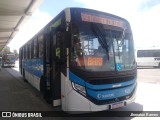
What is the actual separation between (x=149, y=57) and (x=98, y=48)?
27531 millimetres

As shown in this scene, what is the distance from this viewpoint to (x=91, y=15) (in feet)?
21.5

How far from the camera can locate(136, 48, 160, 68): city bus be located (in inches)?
1251

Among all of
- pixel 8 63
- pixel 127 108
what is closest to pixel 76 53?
pixel 127 108

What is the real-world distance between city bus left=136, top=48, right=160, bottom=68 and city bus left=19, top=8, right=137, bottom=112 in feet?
85.3

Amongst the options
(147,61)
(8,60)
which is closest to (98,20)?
(147,61)

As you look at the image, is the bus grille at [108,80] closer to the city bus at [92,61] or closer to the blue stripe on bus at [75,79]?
the city bus at [92,61]

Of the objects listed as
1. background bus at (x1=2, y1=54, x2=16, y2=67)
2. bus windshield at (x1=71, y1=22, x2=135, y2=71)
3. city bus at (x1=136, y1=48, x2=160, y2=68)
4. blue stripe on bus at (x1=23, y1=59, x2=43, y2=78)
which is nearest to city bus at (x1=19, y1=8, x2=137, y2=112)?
bus windshield at (x1=71, y1=22, x2=135, y2=71)

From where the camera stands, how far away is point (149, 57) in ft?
106

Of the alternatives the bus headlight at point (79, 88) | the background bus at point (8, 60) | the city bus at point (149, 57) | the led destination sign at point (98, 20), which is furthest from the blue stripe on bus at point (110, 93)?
the background bus at point (8, 60)

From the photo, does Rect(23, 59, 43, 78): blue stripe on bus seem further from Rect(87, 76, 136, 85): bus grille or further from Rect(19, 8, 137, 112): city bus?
Rect(87, 76, 136, 85): bus grille

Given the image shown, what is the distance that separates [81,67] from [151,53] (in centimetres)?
2809

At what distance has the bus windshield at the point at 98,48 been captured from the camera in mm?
6105

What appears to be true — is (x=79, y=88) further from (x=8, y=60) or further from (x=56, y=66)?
(x=8, y=60)

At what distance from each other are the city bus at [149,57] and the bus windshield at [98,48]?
2631cm
